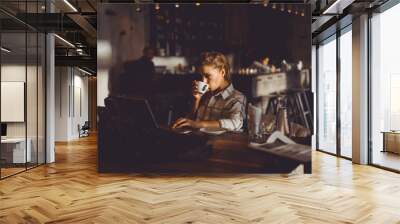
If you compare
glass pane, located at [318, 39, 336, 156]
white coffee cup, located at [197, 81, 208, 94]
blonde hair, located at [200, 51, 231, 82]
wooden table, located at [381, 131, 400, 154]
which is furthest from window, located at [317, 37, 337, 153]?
white coffee cup, located at [197, 81, 208, 94]

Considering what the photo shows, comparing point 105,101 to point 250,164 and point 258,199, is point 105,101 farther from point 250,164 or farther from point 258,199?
point 258,199

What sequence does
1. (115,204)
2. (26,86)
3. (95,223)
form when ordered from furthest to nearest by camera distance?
(26,86) < (115,204) < (95,223)

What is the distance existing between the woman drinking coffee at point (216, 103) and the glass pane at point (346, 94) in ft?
12.0

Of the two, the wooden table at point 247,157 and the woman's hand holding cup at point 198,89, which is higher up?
the woman's hand holding cup at point 198,89

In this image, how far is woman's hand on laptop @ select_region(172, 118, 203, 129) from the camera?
22.3ft

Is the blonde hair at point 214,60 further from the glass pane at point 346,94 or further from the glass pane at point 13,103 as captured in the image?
the glass pane at point 346,94

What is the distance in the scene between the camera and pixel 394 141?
834 cm

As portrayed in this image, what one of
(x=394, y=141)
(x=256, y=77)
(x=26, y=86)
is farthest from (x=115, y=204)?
(x=394, y=141)

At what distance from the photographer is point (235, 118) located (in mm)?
6762

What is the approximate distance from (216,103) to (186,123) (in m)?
0.64

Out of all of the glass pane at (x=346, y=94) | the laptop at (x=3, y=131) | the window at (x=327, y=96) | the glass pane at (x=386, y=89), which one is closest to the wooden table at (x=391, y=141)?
the glass pane at (x=386, y=89)

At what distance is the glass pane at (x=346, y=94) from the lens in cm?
921

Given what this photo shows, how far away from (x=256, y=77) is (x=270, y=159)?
147 centimetres

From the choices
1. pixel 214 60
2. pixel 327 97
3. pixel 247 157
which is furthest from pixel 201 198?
pixel 327 97
